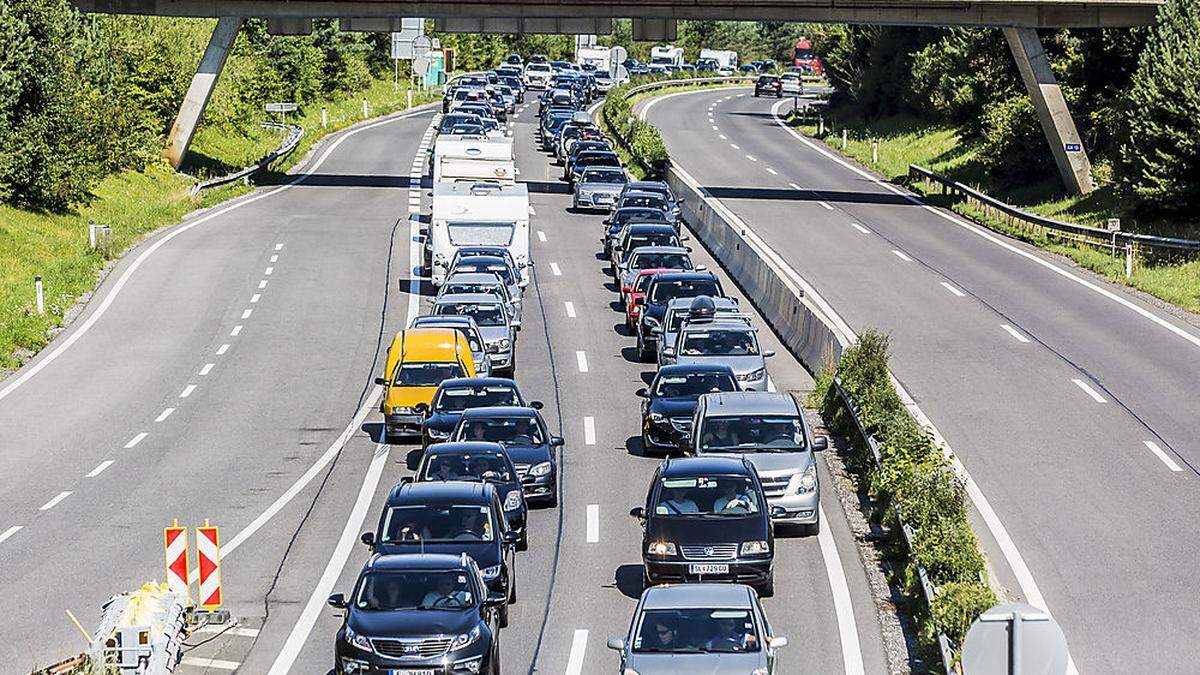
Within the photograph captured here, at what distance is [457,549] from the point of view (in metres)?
19.9

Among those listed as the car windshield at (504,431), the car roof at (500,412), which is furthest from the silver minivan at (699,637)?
the car roof at (500,412)

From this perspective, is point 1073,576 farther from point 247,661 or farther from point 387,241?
point 387,241

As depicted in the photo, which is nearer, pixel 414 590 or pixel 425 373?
pixel 414 590

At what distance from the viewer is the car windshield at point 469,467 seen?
23.3 metres

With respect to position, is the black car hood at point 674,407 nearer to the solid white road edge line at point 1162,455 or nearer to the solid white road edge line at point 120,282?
the solid white road edge line at point 1162,455

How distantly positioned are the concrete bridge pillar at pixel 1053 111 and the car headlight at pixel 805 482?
3592 cm

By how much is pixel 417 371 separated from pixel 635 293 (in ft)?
33.0

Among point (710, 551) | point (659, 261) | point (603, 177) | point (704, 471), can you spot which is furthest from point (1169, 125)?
point (710, 551)

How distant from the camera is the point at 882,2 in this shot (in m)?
55.8

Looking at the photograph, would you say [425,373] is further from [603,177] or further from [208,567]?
[603,177]

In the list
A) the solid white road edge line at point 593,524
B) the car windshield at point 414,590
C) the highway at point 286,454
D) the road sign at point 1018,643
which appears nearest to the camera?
the road sign at point 1018,643

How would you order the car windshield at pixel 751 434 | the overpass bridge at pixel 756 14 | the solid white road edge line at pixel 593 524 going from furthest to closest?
1. the overpass bridge at pixel 756 14
2. the car windshield at pixel 751 434
3. the solid white road edge line at pixel 593 524

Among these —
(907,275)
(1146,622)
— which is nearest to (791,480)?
(1146,622)

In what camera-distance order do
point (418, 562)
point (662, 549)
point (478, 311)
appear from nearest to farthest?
point (418, 562) → point (662, 549) → point (478, 311)
